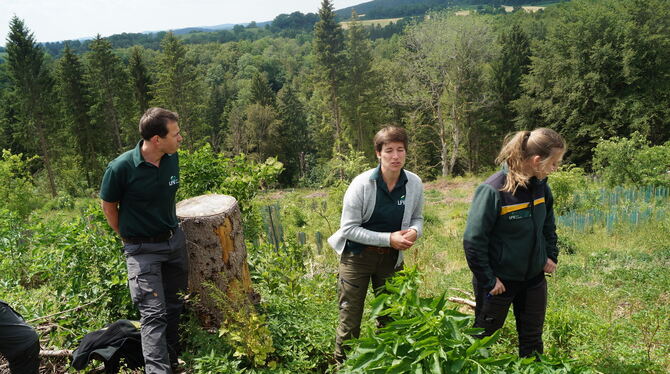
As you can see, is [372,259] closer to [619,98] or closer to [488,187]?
[488,187]

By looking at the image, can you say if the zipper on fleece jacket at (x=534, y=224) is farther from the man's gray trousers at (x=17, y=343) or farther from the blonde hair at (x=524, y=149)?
the man's gray trousers at (x=17, y=343)

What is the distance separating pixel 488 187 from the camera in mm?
2742

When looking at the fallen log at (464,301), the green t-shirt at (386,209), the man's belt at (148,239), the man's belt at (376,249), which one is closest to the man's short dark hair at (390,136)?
the green t-shirt at (386,209)

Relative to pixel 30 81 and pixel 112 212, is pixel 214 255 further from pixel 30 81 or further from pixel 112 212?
pixel 30 81

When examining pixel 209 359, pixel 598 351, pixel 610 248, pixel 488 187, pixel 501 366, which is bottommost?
pixel 610 248

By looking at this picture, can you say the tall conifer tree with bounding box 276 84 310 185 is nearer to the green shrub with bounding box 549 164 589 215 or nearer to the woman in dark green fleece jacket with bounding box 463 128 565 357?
the green shrub with bounding box 549 164 589 215

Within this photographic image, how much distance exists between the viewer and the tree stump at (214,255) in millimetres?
3541

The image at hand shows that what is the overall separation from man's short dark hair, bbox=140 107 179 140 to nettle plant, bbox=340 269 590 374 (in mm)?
2071

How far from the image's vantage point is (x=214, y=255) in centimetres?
358

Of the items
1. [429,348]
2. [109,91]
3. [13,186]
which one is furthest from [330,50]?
[429,348]

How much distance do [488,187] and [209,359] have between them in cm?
227

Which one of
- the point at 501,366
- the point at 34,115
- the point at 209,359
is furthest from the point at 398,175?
the point at 34,115

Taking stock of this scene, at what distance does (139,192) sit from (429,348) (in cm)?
233

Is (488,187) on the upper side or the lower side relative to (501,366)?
upper
